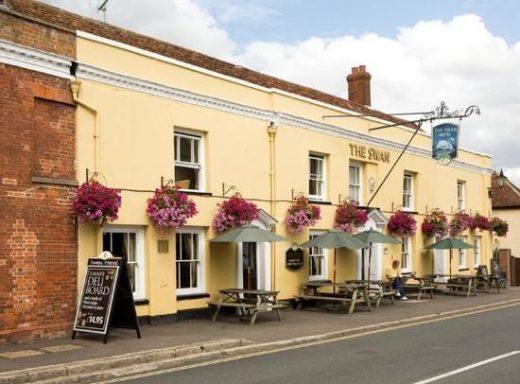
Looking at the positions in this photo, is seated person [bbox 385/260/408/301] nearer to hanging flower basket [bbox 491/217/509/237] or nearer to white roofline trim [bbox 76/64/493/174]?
white roofline trim [bbox 76/64/493/174]

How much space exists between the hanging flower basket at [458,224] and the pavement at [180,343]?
8.75 metres

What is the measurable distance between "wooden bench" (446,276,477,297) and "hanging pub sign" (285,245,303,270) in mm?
7072

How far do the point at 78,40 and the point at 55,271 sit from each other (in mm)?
4541

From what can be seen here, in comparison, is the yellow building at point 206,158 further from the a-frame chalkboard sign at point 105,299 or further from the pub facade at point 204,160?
the a-frame chalkboard sign at point 105,299

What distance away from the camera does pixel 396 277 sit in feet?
72.1

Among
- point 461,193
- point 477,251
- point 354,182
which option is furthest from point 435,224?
point 477,251

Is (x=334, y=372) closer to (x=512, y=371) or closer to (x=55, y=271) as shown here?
(x=512, y=371)

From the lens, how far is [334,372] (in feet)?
31.1

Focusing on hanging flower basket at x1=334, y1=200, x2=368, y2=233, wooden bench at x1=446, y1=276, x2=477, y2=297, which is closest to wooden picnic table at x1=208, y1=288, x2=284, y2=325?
hanging flower basket at x1=334, y1=200, x2=368, y2=233

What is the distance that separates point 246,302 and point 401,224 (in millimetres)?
8480

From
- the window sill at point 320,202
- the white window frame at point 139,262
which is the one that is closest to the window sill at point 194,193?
the white window frame at point 139,262

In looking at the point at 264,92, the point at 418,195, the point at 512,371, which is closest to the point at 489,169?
the point at 418,195

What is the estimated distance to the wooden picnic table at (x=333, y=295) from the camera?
57.2 ft

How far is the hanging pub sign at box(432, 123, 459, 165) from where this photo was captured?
2133 cm
